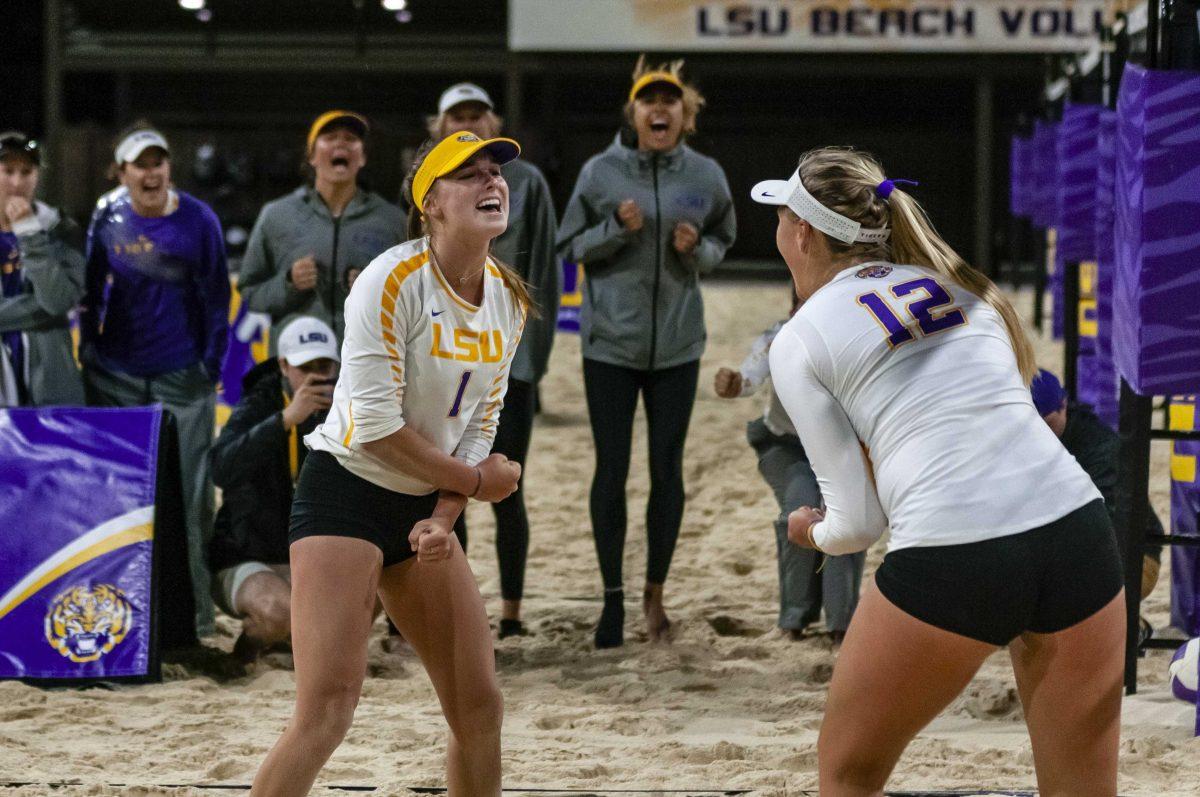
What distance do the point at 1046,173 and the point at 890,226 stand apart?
8916 mm

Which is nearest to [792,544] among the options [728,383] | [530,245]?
[728,383]

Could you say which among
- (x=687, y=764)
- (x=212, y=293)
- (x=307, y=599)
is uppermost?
(x=212, y=293)

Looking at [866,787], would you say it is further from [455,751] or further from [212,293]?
[212,293]

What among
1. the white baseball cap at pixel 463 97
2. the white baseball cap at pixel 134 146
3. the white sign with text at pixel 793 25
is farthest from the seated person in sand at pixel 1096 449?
the white sign with text at pixel 793 25

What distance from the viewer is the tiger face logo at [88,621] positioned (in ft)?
17.1

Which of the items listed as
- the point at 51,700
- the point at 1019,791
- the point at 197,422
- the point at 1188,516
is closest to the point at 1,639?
the point at 51,700

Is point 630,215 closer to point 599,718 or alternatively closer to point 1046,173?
point 599,718

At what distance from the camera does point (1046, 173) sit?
37.1ft

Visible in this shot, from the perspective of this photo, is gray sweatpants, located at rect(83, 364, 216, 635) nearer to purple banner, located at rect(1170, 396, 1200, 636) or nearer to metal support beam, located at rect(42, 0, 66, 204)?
purple banner, located at rect(1170, 396, 1200, 636)

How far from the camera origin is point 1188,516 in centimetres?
562

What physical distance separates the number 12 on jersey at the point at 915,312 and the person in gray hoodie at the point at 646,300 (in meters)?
2.90

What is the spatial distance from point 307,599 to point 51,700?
2.23 metres

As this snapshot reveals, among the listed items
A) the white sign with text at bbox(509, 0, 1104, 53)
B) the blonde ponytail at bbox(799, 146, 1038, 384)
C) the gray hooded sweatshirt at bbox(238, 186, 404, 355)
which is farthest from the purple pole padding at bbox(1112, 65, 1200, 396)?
the white sign with text at bbox(509, 0, 1104, 53)

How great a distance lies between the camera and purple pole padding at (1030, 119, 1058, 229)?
11.1 m
